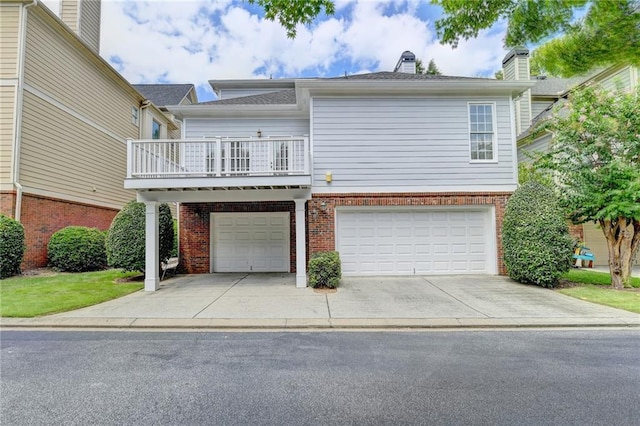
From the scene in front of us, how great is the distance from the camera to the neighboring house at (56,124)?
33.4 ft

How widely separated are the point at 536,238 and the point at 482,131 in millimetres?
3680

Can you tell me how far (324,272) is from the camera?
8.28 metres

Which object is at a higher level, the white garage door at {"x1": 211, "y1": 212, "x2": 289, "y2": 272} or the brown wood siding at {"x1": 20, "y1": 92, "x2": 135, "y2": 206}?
the brown wood siding at {"x1": 20, "y1": 92, "x2": 135, "y2": 206}

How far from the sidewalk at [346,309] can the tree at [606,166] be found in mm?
2264

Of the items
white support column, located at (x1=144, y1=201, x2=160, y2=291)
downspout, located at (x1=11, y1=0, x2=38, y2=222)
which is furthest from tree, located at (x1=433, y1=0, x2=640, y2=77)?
downspout, located at (x1=11, y1=0, x2=38, y2=222)

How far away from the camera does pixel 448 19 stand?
3.55 metres

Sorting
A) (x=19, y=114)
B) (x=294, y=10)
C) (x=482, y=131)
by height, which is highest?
(x=19, y=114)

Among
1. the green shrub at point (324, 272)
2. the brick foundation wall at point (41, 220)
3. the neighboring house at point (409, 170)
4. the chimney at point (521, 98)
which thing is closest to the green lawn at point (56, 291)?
the brick foundation wall at point (41, 220)

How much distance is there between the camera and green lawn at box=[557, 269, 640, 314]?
6.48m

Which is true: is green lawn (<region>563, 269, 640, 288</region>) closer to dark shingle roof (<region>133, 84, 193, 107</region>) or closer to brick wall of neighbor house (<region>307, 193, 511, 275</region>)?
brick wall of neighbor house (<region>307, 193, 511, 275</region>)

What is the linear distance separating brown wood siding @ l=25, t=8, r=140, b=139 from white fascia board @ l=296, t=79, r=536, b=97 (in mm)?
8928

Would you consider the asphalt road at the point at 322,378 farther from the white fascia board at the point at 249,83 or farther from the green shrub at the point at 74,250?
the white fascia board at the point at 249,83

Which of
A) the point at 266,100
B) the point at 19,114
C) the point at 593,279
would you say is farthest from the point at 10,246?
the point at 593,279

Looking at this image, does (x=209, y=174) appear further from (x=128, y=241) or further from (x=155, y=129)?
(x=155, y=129)
